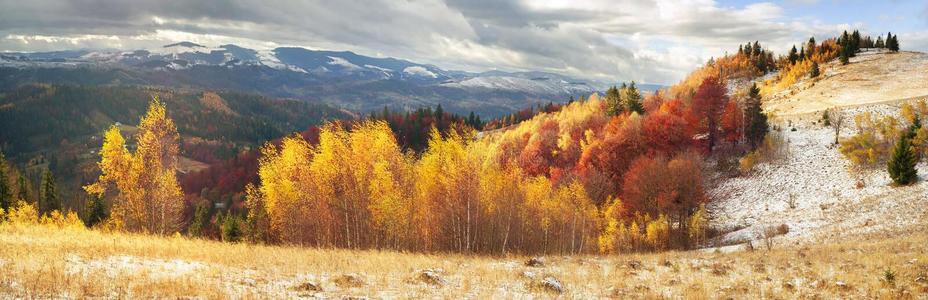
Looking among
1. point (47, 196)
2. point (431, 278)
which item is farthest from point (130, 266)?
point (47, 196)

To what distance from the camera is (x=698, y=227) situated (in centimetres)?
5512

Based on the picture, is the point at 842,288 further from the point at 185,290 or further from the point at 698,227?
the point at 698,227

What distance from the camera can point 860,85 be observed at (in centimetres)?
9631

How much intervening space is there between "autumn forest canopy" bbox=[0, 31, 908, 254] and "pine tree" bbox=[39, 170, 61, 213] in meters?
0.23

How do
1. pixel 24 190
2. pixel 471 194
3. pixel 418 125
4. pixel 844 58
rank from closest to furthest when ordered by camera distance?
pixel 471 194
pixel 24 190
pixel 844 58
pixel 418 125

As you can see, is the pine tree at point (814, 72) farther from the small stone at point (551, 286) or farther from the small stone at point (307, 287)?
the small stone at point (307, 287)

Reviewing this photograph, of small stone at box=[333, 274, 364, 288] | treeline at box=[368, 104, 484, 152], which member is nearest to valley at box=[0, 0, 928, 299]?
small stone at box=[333, 274, 364, 288]

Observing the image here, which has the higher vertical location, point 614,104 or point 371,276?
point 614,104

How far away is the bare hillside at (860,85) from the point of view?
287 feet

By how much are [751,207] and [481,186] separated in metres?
34.6

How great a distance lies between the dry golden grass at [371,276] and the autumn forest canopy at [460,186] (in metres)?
17.6

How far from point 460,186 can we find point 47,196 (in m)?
85.1

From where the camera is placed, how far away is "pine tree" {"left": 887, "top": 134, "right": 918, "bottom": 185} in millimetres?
47406

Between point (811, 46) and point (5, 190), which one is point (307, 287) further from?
point (811, 46)
